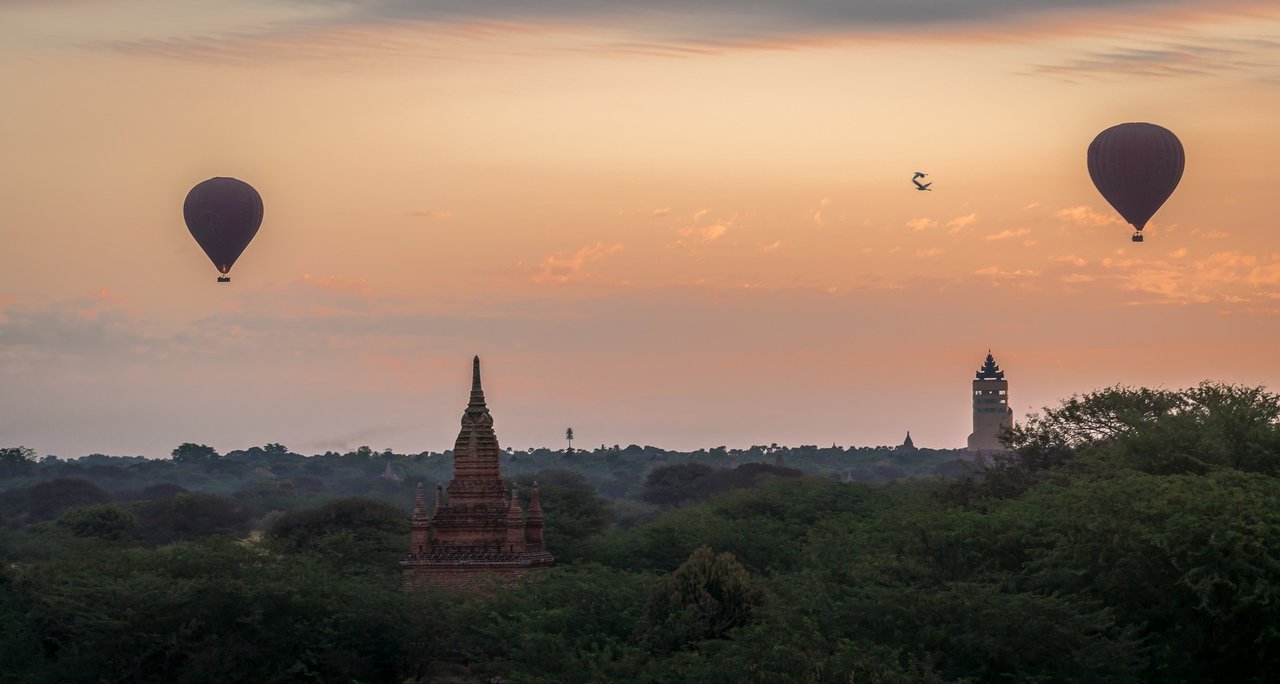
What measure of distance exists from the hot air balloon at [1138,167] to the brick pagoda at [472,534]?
117 feet

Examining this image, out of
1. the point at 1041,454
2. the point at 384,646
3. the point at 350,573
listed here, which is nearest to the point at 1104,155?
the point at 1041,454

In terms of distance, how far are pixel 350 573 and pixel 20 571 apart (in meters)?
12.5

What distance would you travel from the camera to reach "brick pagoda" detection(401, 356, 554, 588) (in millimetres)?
58938

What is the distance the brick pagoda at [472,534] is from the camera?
58.9m

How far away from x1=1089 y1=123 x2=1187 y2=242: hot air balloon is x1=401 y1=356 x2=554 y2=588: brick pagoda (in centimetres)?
3569

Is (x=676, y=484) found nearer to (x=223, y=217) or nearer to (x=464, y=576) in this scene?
(x=223, y=217)

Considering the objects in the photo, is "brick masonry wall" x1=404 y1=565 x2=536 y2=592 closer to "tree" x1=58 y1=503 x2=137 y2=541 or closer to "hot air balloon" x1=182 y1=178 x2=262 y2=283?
"hot air balloon" x1=182 y1=178 x2=262 y2=283

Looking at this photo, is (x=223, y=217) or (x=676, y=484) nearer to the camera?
(x=223, y=217)

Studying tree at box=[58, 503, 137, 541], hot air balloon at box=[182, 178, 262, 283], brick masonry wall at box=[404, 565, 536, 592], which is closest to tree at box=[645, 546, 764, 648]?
brick masonry wall at box=[404, 565, 536, 592]

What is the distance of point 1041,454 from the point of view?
83.5 meters

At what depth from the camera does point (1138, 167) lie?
282 ft

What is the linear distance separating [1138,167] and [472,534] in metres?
37.6

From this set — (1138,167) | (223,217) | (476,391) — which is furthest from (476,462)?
(1138,167)

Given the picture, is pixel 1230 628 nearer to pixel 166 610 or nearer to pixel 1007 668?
pixel 1007 668
